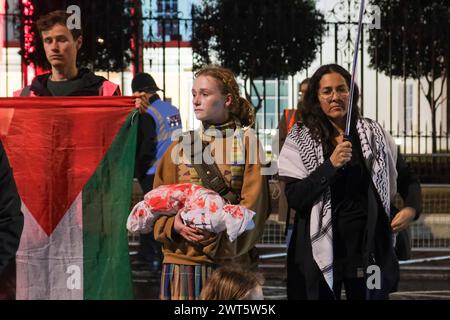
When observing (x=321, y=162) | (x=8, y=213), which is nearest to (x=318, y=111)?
(x=321, y=162)

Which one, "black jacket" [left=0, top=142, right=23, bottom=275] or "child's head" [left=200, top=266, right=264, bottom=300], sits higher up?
"black jacket" [left=0, top=142, right=23, bottom=275]

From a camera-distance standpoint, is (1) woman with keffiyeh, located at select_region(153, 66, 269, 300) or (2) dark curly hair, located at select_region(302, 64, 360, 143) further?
(2) dark curly hair, located at select_region(302, 64, 360, 143)

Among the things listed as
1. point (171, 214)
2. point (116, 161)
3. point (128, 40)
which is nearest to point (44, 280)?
point (116, 161)

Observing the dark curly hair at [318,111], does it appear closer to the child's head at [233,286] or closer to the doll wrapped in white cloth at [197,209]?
the doll wrapped in white cloth at [197,209]

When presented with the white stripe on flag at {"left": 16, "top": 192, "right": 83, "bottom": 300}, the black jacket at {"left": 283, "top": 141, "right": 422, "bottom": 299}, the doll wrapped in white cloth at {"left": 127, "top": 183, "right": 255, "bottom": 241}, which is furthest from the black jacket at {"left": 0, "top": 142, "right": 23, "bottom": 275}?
the white stripe on flag at {"left": 16, "top": 192, "right": 83, "bottom": 300}

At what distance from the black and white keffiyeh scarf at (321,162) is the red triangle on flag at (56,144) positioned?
0.99 m

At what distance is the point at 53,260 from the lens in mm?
5223

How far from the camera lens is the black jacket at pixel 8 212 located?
11.2ft

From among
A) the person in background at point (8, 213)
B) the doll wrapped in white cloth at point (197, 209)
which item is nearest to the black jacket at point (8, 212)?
the person in background at point (8, 213)

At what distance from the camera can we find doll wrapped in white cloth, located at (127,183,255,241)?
430 cm

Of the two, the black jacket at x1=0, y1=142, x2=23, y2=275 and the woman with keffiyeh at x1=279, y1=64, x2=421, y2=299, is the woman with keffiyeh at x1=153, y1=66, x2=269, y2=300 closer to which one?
the woman with keffiyeh at x1=279, y1=64, x2=421, y2=299

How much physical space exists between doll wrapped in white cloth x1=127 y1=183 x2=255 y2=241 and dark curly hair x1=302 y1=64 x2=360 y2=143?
2.20 ft

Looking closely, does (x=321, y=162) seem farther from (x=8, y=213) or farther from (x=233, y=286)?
(x=8, y=213)
